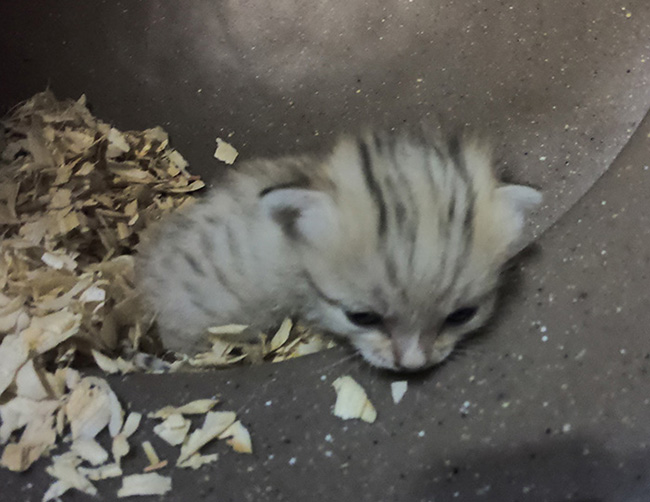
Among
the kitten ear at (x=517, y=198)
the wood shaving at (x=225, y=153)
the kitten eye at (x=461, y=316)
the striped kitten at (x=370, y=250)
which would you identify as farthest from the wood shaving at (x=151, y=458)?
the wood shaving at (x=225, y=153)

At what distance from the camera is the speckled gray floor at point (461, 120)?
35.3 inches

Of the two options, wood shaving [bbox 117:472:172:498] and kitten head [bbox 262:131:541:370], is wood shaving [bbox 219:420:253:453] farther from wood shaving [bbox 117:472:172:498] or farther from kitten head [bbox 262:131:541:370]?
kitten head [bbox 262:131:541:370]

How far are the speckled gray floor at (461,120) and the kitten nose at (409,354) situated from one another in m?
0.06

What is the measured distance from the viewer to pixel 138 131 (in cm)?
180

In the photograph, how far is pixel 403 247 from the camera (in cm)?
104

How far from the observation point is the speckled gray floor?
2.94ft

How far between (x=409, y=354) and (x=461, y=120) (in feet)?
2.91

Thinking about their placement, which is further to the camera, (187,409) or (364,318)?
(364,318)

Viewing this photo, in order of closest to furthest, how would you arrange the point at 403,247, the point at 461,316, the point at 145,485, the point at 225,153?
1. the point at 145,485
2. the point at 403,247
3. the point at 461,316
4. the point at 225,153

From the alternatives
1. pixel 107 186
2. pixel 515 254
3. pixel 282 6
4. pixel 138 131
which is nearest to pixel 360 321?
pixel 515 254

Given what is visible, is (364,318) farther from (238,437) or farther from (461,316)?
(238,437)

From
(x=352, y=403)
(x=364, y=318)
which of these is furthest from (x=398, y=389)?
(x=364, y=318)

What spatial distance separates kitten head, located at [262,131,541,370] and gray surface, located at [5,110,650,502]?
8cm

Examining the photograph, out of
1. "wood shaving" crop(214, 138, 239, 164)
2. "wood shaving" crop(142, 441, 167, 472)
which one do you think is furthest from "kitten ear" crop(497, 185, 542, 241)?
"wood shaving" crop(214, 138, 239, 164)
